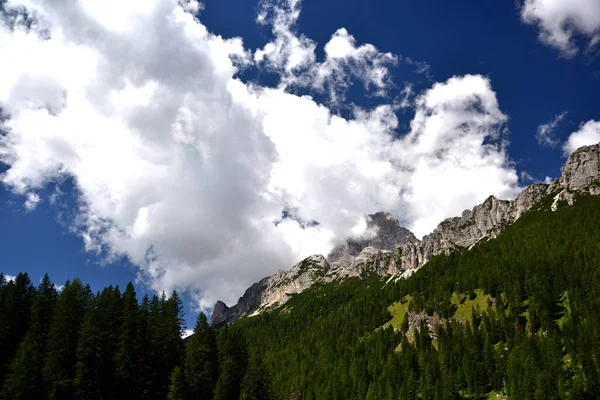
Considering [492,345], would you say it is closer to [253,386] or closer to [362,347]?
[362,347]

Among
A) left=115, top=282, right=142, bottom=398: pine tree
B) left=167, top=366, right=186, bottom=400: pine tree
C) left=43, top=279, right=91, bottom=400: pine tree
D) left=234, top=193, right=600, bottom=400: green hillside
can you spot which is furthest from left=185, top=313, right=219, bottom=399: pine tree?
left=234, top=193, right=600, bottom=400: green hillside

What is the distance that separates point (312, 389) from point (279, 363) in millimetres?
39831

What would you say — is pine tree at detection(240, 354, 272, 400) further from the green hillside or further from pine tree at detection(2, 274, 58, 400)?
the green hillside

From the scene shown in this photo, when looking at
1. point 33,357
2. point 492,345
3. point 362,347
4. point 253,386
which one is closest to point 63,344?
point 33,357

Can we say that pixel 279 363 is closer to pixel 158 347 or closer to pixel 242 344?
pixel 242 344

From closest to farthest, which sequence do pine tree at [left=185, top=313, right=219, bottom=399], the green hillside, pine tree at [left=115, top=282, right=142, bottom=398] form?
pine tree at [left=115, top=282, right=142, bottom=398] → pine tree at [left=185, top=313, right=219, bottom=399] → the green hillside

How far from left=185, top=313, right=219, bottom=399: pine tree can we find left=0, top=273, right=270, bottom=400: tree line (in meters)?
0.16

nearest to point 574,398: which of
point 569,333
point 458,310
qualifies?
point 569,333

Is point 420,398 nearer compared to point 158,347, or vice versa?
point 158,347

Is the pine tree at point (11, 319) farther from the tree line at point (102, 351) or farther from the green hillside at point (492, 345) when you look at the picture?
the green hillside at point (492, 345)

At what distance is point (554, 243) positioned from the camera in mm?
194875

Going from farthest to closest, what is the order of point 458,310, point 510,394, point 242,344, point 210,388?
point 458,310, point 510,394, point 242,344, point 210,388

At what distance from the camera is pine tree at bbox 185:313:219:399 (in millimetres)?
74188

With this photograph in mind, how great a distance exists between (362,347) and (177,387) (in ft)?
427
